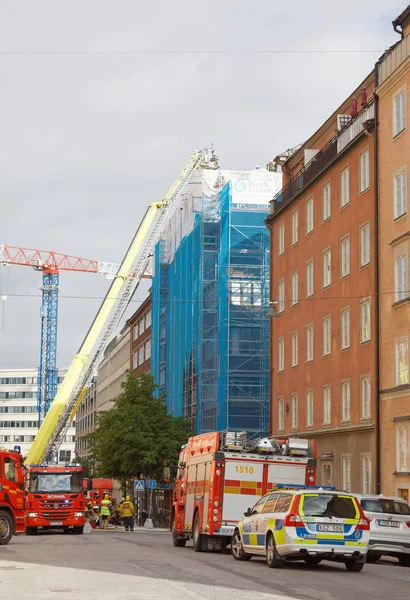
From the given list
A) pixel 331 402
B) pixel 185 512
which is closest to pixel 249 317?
pixel 331 402

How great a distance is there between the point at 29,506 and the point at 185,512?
544 inches

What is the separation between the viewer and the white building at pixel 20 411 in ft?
611

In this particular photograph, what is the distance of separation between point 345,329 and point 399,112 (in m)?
9.03

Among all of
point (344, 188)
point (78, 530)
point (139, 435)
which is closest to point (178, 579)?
point (78, 530)

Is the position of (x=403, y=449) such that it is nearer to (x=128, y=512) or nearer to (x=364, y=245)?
(x=364, y=245)

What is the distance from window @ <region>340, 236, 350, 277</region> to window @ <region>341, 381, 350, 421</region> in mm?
4272

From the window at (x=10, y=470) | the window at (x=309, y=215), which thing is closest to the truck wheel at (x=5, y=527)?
the window at (x=10, y=470)

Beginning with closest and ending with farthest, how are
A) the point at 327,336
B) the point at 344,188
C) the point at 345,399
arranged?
the point at 345,399, the point at 344,188, the point at 327,336

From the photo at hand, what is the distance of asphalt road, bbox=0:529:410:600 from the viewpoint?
1430 cm

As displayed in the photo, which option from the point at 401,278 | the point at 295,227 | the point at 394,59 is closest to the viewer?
the point at 401,278

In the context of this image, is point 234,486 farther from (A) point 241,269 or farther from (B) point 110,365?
(B) point 110,365

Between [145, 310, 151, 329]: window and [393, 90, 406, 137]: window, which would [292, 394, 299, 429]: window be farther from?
[145, 310, 151, 329]: window

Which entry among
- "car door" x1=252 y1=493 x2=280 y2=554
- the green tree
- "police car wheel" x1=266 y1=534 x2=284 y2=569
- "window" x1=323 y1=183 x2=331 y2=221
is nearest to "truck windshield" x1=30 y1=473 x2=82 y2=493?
"window" x1=323 y1=183 x2=331 y2=221

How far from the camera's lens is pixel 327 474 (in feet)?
144
